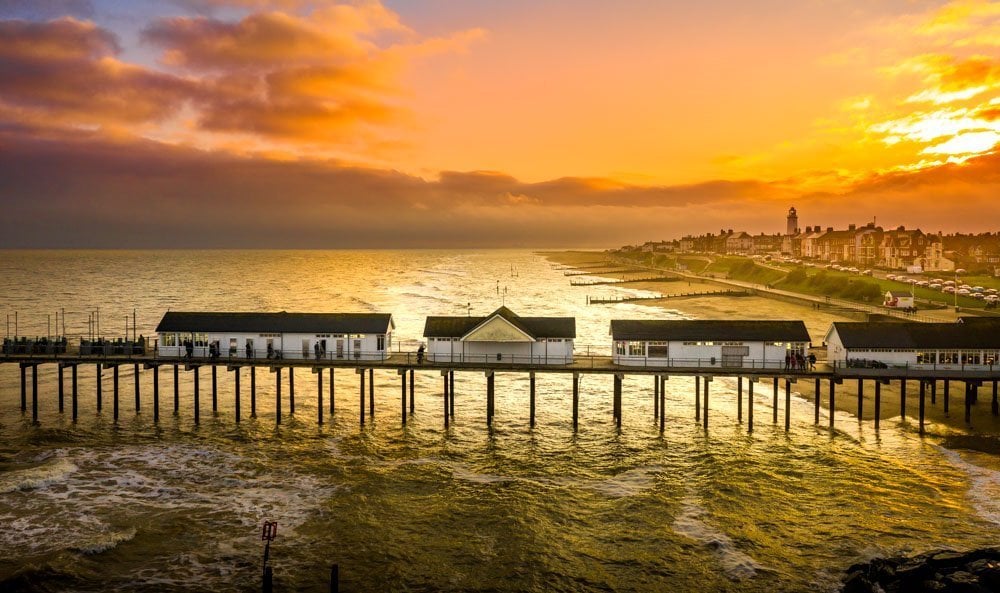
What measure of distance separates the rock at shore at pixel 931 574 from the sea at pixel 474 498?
1.56 meters

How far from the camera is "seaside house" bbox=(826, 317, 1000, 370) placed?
48938mm

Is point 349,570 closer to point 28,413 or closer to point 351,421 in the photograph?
point 351,421

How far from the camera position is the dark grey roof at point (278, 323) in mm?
53719

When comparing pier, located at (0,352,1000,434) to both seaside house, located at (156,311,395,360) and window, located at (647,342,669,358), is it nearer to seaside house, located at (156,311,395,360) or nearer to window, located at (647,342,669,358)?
window, located at (647,342,669,358)

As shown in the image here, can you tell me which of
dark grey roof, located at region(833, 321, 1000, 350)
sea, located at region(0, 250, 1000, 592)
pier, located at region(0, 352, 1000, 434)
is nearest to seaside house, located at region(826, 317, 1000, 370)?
dark grey roof, located at region(833, 321, 1000, 350)

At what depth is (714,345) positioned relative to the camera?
164 feet

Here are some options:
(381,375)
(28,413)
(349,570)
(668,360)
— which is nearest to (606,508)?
(349,570)

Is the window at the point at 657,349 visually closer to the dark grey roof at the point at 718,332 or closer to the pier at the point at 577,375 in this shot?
the dark grey roof at the point at 718,332

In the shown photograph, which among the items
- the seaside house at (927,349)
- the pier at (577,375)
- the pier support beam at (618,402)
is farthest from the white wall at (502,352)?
the seaside house at (927,349)

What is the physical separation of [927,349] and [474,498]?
3628cm

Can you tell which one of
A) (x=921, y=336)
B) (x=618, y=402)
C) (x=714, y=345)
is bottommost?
(x=618, y=402)

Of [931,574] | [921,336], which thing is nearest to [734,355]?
[921,336]

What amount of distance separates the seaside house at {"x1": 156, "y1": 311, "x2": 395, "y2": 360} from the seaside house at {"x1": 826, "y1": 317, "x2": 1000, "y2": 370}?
3592cm

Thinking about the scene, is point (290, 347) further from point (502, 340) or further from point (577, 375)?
point (577, 375)
